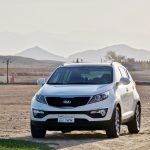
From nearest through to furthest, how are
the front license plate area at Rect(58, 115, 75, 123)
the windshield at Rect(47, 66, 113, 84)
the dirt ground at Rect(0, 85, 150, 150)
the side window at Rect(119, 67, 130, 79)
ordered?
the dirt ground at Rect(0, 85, 150, 150) < the front license plate area at Rect(58, 115, 75, 123) < the windshield at Rect(47, 66, 113, 84) < the side window at Rect(119, 67, 130, 79)

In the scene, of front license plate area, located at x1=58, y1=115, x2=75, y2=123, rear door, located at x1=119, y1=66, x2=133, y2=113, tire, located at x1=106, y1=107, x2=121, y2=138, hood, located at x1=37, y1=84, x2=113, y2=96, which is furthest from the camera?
rear door, located at x1=119, y1=66, x2=133, y2=113

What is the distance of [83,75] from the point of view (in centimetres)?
1914

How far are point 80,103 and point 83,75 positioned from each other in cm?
170

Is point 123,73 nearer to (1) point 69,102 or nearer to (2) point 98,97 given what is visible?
(2) point 98,97

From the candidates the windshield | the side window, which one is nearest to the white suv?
the windshield

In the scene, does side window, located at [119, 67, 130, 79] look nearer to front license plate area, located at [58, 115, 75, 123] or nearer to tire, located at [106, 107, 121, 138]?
tire, located at [106, 107, 121, 138]

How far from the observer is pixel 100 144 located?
16.9 metres

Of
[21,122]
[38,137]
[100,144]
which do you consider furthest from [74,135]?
[21,122]

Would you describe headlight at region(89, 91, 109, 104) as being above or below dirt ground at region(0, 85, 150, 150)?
above

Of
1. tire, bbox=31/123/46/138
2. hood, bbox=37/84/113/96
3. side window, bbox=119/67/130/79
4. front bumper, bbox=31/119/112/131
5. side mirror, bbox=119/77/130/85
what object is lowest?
tire, bbox=31/123/46/138

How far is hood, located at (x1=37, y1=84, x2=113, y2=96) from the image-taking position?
1773 centimetres

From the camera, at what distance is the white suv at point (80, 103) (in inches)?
689

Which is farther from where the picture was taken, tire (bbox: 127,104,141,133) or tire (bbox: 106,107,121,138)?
A: tire (bbox: 127,104,141,133)

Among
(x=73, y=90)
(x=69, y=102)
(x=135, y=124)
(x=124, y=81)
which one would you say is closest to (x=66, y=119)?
(x=69, y=102)
